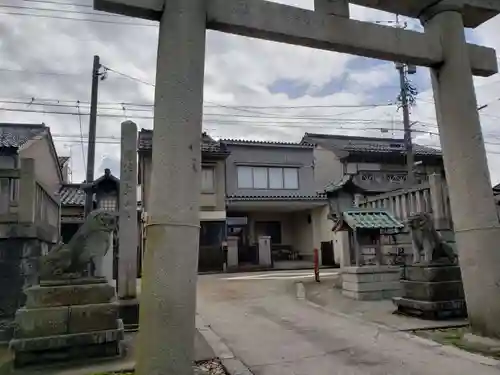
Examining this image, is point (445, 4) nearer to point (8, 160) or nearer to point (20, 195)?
point (20, 195)

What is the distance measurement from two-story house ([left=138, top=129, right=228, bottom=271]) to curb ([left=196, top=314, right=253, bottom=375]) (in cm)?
1458

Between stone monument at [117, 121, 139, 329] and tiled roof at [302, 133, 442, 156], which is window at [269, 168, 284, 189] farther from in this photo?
stone monument at [117, 121, 139, 329]

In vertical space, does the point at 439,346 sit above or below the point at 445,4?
below

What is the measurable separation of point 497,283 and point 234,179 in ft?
66.4

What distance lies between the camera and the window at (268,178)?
982 inches

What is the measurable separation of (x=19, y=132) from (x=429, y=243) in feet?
78.1

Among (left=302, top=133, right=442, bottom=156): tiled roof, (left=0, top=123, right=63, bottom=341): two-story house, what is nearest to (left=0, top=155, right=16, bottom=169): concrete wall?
(left=0, top=123, right=63, bottom=341): two-story house

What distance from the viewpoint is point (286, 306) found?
916 cm

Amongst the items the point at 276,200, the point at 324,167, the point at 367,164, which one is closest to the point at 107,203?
the point at 276,200

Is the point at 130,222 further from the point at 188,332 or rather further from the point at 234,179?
the point at 234,179

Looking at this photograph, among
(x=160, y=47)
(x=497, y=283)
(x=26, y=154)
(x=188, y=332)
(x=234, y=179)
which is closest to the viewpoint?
(x=188, y=332)

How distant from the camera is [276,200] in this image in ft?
76.6

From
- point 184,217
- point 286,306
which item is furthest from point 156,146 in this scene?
point 286,306

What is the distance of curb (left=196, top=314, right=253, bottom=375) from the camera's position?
4558 millimetres
